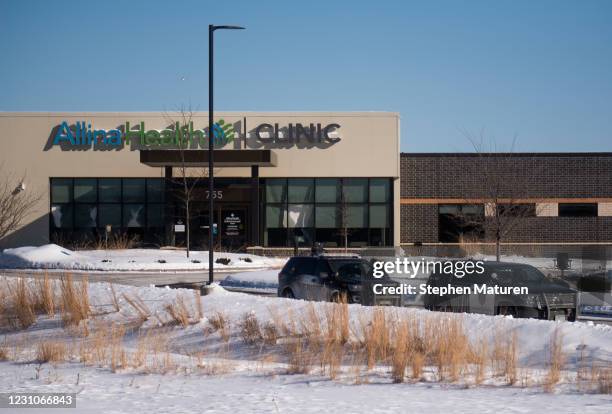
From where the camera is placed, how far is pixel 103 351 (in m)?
13.0

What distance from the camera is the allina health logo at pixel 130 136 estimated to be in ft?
156

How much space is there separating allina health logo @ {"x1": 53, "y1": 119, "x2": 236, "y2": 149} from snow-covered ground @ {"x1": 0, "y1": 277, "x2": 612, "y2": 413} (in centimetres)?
3124

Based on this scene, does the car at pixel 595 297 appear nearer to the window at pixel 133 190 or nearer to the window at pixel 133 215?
the window at pixel 133 215

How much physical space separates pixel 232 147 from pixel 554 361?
3788 centimetres

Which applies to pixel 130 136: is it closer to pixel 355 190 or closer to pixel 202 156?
pixel 202 156

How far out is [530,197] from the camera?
48656 millimetres

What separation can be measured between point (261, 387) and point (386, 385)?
1.63m

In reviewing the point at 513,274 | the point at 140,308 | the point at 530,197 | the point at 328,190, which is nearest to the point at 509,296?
the point at 513,274

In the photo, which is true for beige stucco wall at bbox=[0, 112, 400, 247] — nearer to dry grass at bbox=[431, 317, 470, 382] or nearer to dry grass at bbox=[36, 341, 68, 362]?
dry grass at bbox=[431, 317, 470, 382]

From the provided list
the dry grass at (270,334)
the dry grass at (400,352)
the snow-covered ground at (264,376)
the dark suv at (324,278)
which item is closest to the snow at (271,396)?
the snow-covered ground at (264,376)

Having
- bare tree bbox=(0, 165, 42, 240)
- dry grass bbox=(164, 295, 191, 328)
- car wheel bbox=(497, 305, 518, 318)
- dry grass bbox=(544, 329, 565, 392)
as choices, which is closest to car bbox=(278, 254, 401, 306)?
car wheel bbox=(497, 305, 518, 318)

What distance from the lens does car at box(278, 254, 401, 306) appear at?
19078 millimetres

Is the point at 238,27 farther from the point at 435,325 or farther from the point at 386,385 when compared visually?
the point at 386,385

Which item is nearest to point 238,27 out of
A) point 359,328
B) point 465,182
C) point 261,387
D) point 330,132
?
point 359,328
